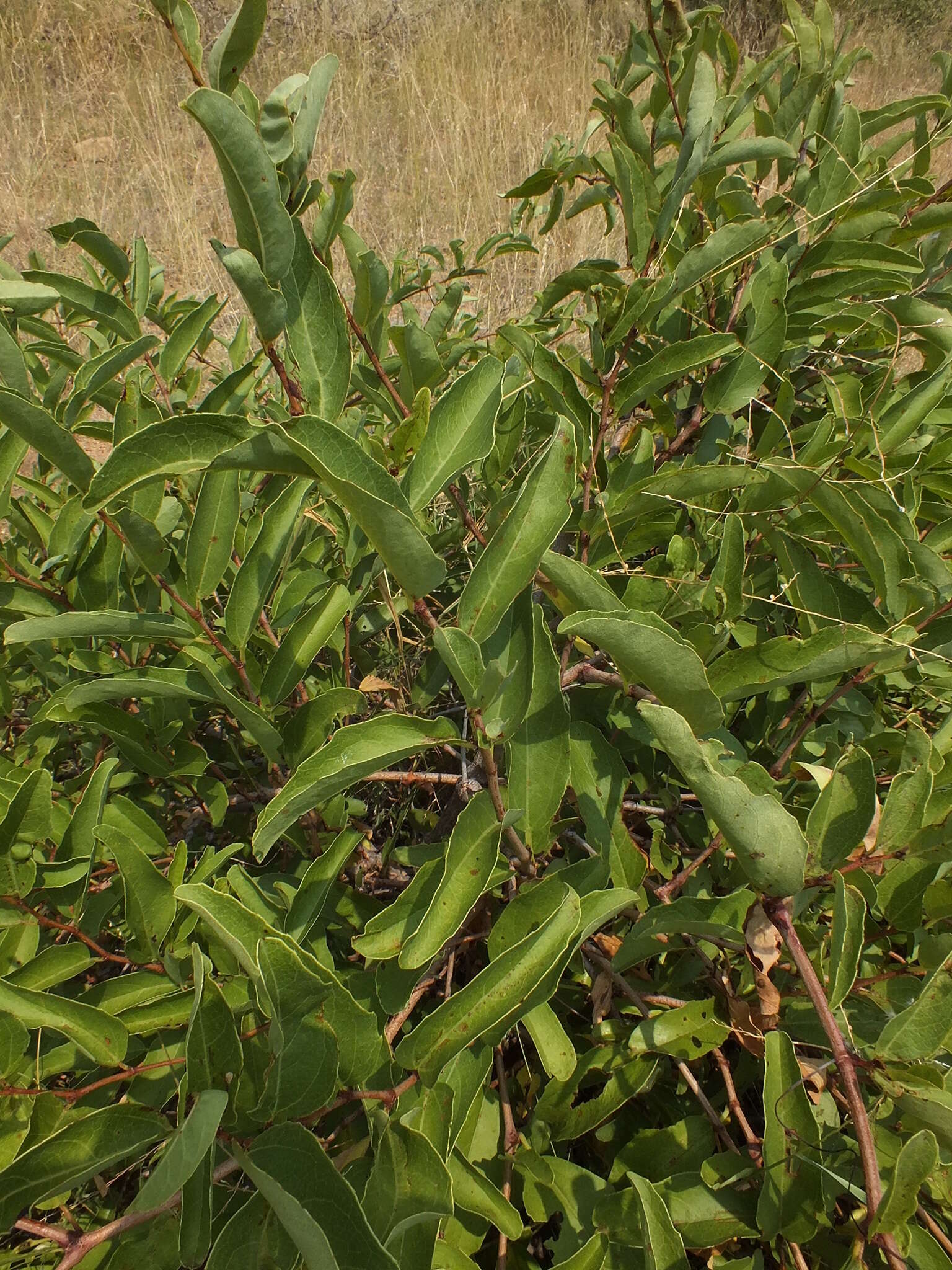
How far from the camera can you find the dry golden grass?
5.06 metres

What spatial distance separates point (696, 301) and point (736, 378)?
0.22m

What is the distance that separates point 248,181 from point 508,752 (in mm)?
556

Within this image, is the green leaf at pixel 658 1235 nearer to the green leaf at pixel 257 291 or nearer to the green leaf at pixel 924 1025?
the green leaf at pixel 924 1025

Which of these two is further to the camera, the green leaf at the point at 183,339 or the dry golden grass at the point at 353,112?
the dry golden grass at the point at 353,112

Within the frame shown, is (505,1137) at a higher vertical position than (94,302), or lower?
lower

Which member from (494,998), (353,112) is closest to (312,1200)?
(494,998)

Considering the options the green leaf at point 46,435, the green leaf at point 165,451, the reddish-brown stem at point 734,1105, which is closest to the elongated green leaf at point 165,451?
the green leaf at point 165,451

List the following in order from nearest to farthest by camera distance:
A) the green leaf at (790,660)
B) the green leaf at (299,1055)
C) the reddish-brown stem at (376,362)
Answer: the green leaf at (299,1055) < the green leaf at (790,660) < the reddish-brown stem at (376,362)

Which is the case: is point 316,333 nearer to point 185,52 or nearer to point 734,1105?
point 185,52

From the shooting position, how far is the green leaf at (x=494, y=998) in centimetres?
63

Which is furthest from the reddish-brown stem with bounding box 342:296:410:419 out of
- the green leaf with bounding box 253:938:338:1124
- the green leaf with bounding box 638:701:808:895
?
the green leaf with bounding box 253:938:338:1124

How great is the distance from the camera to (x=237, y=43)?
1.99ft

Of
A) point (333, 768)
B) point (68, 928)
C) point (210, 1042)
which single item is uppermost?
point (333, 768)

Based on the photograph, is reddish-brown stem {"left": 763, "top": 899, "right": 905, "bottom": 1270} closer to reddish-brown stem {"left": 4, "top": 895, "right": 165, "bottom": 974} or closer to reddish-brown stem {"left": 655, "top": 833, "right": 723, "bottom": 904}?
reddish-brown stem {"left": 655, "top": 833, "right": 723, "bottom": 904}
